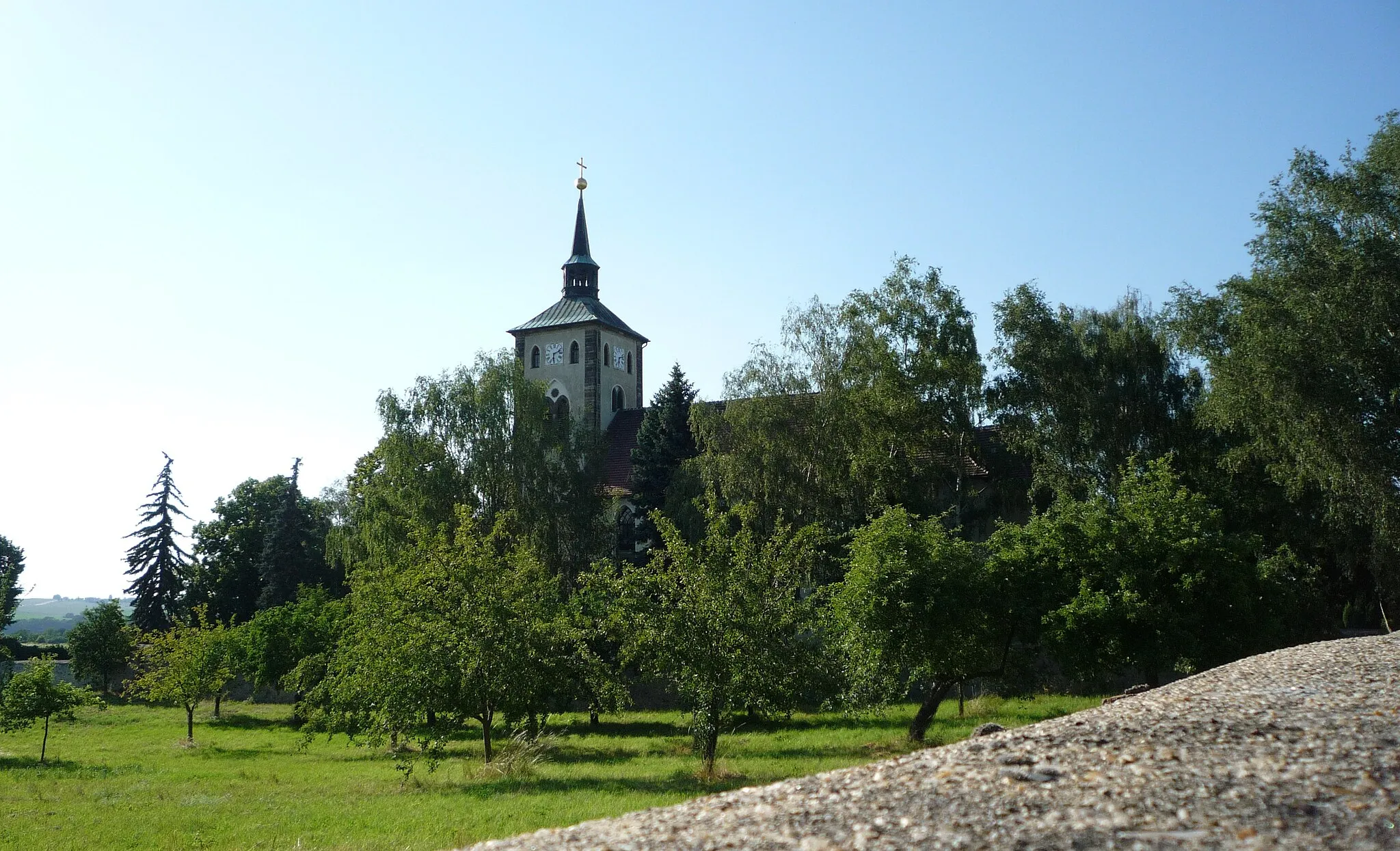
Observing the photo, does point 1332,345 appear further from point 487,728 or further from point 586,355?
point 586,355

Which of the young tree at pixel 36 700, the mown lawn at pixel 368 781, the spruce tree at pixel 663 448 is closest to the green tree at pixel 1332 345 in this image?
the mown lawn at pixel 368 781

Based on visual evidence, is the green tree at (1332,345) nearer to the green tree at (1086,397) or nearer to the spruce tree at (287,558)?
the green tree at (1086,397)

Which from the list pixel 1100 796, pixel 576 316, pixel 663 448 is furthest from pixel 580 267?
pixel 1100 796

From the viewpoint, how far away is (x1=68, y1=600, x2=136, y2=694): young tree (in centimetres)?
5125

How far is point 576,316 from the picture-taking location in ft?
188

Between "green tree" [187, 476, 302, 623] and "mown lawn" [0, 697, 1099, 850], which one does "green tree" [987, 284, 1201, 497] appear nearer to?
"mown lawn" [0, 697, 1099, 850]

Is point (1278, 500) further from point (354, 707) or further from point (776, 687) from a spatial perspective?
point (354, 707)

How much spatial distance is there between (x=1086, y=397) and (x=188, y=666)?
31.0 metres

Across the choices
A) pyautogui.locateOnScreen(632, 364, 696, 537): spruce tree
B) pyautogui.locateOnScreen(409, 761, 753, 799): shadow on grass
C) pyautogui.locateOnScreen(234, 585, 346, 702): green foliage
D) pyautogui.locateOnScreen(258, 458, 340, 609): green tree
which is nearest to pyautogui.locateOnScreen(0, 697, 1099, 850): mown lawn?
pyautogui.locateOnScreen(409, 761, 753, 799): shadow on grass

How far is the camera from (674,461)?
41531 millimetres

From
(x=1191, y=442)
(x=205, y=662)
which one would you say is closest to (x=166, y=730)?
(x=205, y=662)

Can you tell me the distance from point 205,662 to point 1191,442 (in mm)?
34026

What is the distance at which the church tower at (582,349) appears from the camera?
55.7 meters

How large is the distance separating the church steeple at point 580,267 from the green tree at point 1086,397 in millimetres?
31281
